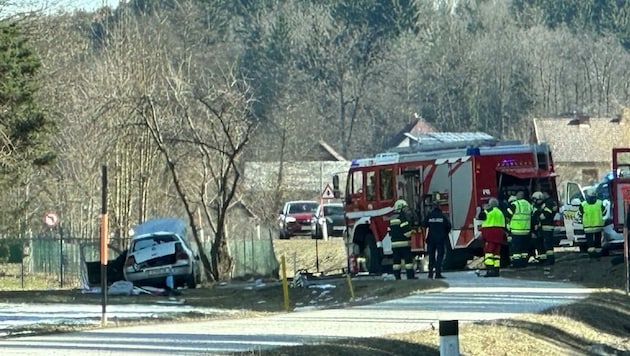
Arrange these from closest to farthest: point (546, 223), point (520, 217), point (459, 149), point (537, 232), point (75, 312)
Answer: point (75, 312)
point (520, 217)
point (546, 223)
point (537, 232)
point (459, 149)

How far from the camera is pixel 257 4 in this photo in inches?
4638

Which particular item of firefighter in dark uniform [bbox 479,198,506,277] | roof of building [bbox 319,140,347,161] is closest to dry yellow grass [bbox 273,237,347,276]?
firefighter in dark uniform [bbox 479,198,506,277]

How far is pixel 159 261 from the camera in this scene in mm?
34125

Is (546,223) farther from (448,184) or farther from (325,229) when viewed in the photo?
(325,229)

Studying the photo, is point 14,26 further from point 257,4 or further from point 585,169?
point 257,4

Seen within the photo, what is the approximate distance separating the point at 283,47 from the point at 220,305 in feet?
247

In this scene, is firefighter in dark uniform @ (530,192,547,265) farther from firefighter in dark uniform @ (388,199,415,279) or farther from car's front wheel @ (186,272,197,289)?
car's front wheel @ (186,272,197,289)

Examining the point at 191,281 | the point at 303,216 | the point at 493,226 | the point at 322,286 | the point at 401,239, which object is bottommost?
the point at 322,286

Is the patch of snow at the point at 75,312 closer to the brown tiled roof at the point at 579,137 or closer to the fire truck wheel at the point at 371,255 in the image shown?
the fire truck wheel at the point at 371,255


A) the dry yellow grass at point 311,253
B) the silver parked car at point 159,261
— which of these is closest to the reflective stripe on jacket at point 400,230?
the silver parked car at point 159,261

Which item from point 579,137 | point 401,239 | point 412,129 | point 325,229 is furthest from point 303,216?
point 412,129

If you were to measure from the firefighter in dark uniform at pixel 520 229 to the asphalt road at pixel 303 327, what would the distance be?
4.08 m

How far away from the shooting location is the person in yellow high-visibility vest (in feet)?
106

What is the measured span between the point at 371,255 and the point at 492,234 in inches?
238
